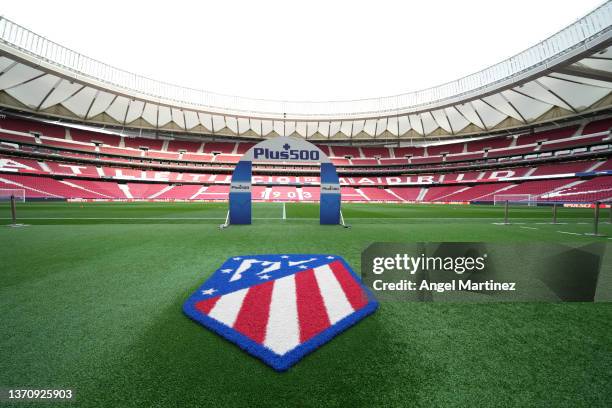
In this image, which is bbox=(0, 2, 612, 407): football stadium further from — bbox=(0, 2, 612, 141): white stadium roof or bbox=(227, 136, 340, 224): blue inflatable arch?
bbox=(0, 2, 612, 141): white stadium roof

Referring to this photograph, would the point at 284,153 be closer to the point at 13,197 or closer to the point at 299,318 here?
the point at 299,318

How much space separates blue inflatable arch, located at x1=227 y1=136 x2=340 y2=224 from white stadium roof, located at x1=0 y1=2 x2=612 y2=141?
23.4 metres

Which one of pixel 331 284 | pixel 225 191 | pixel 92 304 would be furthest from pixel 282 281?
pixel 225 191

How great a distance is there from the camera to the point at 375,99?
1839 inches

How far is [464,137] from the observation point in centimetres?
4291

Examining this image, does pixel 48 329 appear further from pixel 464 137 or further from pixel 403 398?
pixel 464 137

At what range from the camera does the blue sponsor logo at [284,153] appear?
29.3ft

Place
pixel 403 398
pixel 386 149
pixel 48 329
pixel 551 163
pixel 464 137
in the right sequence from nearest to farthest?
pixel 403 398, pixel 48 329, pixel 551 163, pixel 464 137, pixel 386 149

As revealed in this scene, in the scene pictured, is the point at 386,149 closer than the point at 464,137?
No

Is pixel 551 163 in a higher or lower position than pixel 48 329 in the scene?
higher

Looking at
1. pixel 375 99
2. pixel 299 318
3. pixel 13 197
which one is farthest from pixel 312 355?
pixel 375 99

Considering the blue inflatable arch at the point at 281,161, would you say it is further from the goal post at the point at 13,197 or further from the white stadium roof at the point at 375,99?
the white stadium roof at the point at 375,99

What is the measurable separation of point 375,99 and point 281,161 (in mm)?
44113

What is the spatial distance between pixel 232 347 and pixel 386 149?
54.9 metres
